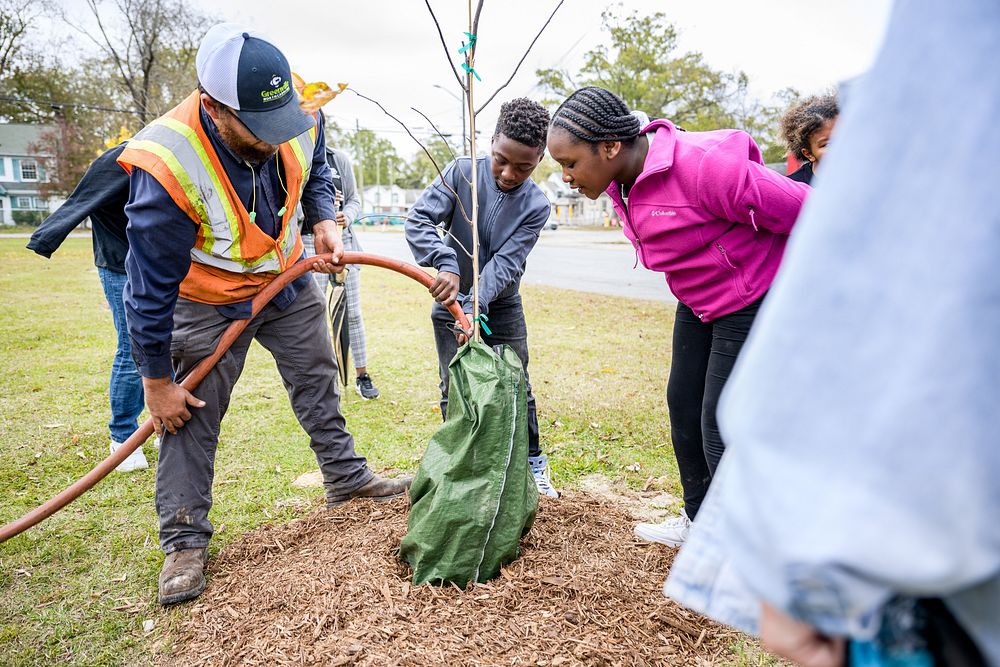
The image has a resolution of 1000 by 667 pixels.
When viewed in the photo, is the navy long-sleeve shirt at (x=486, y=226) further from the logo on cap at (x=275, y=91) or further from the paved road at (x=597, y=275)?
the paved road at (x=597, y=275)

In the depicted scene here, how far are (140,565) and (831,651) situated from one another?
3.01 meters

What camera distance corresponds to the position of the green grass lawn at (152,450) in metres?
2.64

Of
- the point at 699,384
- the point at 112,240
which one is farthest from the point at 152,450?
the point at 699,384

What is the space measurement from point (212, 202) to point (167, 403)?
799 mm

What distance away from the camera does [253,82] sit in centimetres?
225

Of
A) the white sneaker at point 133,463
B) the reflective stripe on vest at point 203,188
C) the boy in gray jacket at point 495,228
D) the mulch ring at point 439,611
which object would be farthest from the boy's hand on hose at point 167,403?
the white sneaker at point 133,463

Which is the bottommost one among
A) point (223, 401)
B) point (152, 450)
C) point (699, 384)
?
point (152, 450)

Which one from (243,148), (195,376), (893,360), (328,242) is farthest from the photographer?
(328,242)

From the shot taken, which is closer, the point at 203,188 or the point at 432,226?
the point at 203,188

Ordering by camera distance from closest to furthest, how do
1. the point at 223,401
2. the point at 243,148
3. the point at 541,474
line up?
1. the point at 243,148
2. the point at 223,401
3. the point at 541,474

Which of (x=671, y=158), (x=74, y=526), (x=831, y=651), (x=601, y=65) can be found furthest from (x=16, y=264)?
Result: (x=601, y=65)

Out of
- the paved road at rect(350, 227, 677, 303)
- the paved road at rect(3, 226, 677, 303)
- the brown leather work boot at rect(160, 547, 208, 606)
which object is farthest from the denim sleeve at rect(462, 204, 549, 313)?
the paved road at rect(350, 227, 677, 303)

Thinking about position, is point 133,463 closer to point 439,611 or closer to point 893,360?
point 439,611

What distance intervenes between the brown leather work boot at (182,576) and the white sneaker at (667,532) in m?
1.83
